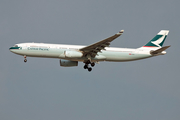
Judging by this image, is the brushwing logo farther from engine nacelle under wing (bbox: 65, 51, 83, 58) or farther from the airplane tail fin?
engine nacelle under wing (bbox: 65, 51, 83, 58)

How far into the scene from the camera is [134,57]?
48781 millimetres

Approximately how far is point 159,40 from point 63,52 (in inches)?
683

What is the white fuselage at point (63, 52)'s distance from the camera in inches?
1788

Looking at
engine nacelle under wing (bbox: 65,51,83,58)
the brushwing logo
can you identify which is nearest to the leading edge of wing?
engine nacelle under wing (bbox: 65,51,83,58)

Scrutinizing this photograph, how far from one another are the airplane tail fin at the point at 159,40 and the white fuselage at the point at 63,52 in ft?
15.6

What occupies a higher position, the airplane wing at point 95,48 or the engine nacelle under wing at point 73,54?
the airplane wing at point 95,48

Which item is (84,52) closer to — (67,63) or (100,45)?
(100,45)

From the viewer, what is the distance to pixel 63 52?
149 feet

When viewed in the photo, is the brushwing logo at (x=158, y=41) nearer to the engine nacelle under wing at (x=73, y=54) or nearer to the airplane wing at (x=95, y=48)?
the airplane wing at (x=95, y=48)

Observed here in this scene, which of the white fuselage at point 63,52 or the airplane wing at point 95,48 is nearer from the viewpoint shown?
the airplane wing at point 95,48

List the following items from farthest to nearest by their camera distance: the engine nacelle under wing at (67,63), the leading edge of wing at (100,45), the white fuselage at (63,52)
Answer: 1. the engine nacelle under wing at (67,63)
2. the white fuselage at (63,52)
3. the leading edge of wing at (100,45)

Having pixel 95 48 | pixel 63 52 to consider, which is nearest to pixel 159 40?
pixel 95 48

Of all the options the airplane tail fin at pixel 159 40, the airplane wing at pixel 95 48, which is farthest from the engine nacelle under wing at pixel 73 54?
the airplane tail fin at pixel 159 40

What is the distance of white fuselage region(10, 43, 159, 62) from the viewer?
149 feet
